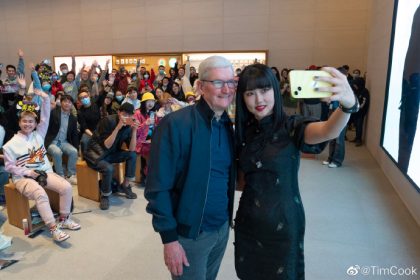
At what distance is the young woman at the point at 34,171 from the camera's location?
121 inches

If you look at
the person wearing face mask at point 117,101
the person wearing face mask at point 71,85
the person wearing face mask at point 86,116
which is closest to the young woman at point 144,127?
the person wearing face mask at point 86,116

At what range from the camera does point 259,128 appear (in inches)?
53.7

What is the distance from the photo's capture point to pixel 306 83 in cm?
106

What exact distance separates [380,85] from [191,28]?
6.89 metres

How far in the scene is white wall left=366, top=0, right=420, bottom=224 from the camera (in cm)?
430

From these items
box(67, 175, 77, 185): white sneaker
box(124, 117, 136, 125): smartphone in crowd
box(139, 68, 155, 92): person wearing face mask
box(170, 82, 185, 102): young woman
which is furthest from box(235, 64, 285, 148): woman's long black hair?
box(139, 68, 155, 92): person wearing face mask

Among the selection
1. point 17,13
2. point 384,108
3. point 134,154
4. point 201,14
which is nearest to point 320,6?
point 201,14

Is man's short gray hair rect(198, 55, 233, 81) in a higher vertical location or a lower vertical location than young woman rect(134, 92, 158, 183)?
higher

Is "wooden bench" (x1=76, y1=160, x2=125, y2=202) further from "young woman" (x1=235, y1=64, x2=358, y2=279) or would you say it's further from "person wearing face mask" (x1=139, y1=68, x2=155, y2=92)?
"person wearing face mask" (x1=139, y1=68, x2=155, y2=92)

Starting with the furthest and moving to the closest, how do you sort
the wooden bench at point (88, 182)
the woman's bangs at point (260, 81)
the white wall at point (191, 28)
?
the white wall at point (191, 28)
the wooden bench at point (88, 182)
the woman's bangs at point (260, 81)

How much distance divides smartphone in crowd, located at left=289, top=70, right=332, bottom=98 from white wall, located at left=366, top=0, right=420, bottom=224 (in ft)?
11.3

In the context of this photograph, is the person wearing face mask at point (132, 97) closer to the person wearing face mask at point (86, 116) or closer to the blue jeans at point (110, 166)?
the person wearing face mask at point (86, 116)

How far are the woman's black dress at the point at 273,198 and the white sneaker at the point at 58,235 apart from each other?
229cm

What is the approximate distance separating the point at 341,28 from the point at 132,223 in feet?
28.7
